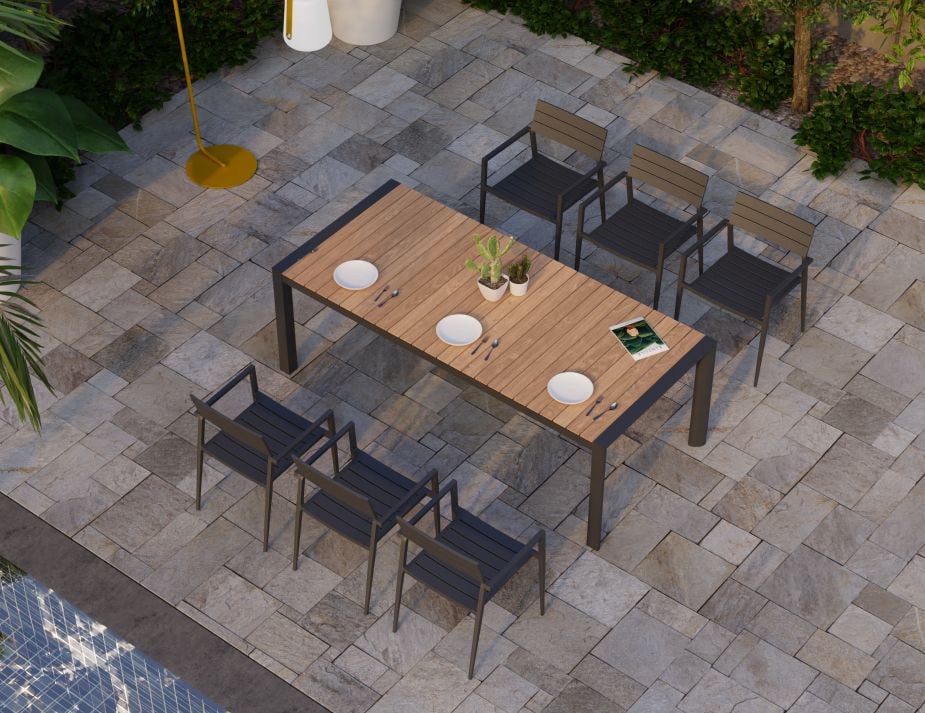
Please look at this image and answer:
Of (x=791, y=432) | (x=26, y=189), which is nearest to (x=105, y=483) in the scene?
(x=26, y=189)

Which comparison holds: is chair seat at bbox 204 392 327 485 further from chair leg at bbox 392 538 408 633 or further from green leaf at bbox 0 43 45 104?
green leaf at bbox 0 43 45 104

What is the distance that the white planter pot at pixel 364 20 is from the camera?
1105 centimetres

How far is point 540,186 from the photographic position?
31.2 feet

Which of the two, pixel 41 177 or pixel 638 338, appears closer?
pixel 638 338

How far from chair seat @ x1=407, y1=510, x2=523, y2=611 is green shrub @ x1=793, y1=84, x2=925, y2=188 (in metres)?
4.11

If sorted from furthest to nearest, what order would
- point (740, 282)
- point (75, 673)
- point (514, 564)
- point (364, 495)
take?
1. point (740, 282)
2. point (364, 495)
3. point (514, 564)
4. point (75, 673)

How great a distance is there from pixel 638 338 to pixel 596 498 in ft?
2.99

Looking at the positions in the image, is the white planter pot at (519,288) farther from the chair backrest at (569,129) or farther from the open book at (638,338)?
the chair backrest at (569,129)

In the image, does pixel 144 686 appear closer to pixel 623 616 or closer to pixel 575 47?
pixel 623 616

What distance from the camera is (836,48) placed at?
37.0ft

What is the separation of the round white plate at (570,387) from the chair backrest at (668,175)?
191 centimetres

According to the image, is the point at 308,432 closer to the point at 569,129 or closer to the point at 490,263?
the point at 490,263

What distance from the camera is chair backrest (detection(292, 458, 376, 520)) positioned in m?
7.27

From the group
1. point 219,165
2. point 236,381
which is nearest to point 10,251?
point 219,165
